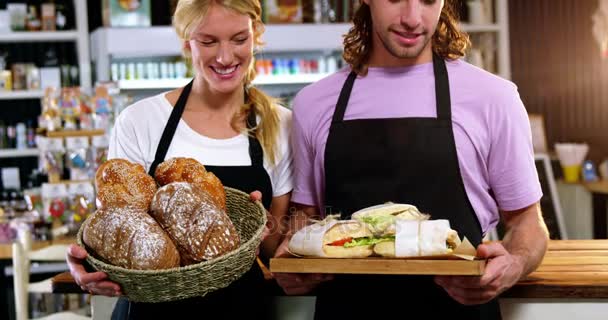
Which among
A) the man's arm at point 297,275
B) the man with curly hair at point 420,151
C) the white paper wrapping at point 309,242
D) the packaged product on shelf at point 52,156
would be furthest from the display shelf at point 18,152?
the white paper wrapping at point 309,242

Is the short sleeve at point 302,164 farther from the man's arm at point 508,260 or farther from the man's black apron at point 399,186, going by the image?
the man's arm at point 508,260

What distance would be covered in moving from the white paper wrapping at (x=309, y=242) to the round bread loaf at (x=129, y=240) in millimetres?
248

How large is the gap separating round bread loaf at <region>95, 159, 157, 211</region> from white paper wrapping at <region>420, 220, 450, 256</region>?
637 millimetres

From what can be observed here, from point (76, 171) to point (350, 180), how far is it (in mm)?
2841

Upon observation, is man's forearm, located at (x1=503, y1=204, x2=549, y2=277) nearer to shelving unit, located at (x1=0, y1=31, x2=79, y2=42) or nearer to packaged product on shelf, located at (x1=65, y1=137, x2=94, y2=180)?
packaged product on shelf, located at (x1=65, y1=137, x2=94, y2=180)

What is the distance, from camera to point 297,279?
1875 millimetres

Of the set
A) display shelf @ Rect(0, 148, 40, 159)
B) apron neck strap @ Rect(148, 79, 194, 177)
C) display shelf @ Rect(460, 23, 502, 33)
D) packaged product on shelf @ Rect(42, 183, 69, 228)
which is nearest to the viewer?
apron neck strap @ Rect(148, 79, 194, 177)

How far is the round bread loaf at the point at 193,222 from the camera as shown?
1.80 metres

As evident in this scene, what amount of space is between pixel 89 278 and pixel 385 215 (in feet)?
2.08

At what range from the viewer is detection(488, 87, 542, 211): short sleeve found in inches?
78.6

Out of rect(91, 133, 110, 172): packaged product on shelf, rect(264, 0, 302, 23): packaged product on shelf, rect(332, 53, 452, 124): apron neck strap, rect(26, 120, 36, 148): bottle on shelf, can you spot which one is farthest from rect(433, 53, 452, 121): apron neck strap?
rect(26, 120, 36, 148): bottle on shelf

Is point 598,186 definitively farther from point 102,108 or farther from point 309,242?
point 309,242

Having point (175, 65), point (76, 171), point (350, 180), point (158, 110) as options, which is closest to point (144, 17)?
point (175, 65)

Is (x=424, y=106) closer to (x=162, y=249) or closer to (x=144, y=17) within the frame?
(x=162, y=249)
